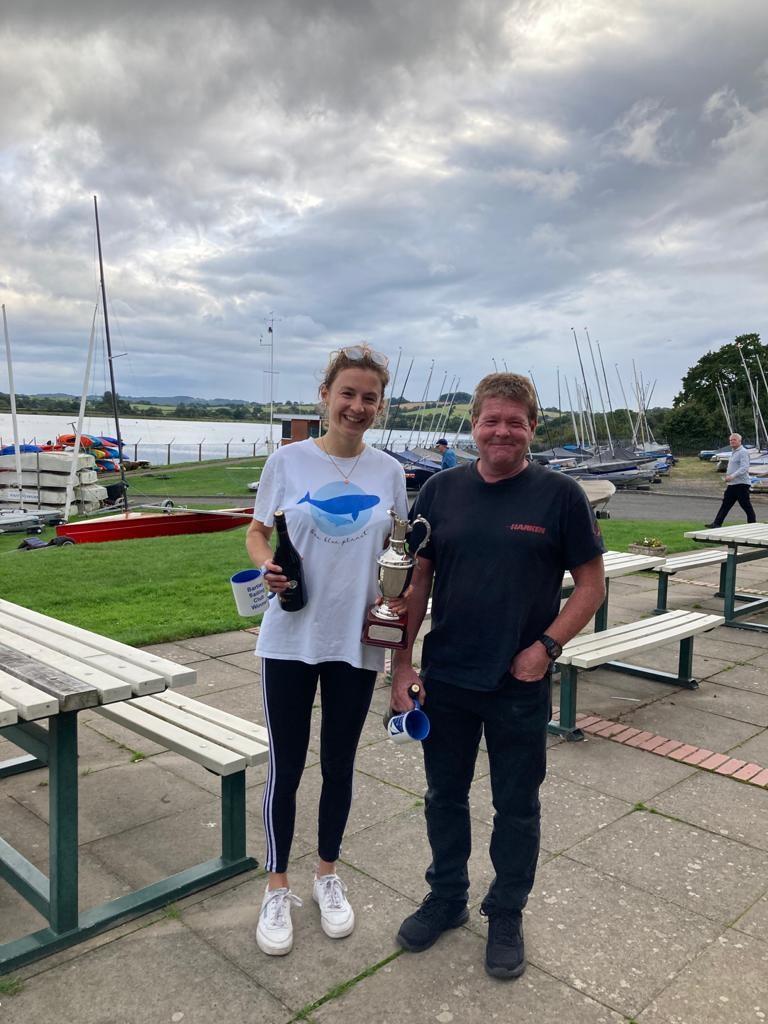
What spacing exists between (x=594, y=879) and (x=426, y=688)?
1082 millimetres

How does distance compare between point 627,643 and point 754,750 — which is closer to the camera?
point 754,750

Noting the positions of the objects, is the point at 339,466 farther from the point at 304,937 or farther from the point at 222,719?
the point at 304,937

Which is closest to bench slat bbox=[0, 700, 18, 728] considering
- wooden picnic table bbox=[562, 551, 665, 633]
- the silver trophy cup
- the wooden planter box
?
the silver trophy cup

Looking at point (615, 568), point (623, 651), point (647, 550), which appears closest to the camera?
point (623, 651)

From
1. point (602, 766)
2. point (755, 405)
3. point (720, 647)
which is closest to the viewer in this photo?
point (602, 766)

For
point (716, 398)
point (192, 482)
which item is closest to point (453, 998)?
point (192, 482)

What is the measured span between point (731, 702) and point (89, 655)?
402 cm

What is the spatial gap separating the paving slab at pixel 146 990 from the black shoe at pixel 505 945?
25.2 inches

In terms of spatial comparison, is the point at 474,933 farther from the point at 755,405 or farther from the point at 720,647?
the point at 755,405

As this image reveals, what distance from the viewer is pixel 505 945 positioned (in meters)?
2.44

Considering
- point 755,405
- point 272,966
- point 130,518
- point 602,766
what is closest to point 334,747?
point 272,966

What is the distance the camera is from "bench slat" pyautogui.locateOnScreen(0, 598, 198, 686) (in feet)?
8.71

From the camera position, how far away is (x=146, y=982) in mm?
2303

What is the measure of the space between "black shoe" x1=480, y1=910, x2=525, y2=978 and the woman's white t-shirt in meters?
0.88
